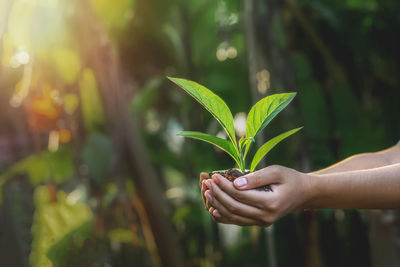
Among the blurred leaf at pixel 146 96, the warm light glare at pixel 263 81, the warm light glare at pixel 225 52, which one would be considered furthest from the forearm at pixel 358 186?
the warm light glare at pixel 225 52

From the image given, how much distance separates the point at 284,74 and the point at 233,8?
1.40ft

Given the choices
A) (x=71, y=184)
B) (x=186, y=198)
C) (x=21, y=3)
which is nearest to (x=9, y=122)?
(x=21, y=3)

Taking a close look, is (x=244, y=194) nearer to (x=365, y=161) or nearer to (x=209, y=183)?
(x=209, y=183)

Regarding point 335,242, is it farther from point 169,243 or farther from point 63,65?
point 63,65

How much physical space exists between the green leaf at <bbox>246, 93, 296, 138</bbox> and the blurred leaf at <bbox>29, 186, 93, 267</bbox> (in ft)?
2.25

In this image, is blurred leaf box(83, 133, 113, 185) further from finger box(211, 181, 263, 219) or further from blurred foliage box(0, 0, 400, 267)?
finger box(211, 181, 263, 219)

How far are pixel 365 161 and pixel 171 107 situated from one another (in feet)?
5.53

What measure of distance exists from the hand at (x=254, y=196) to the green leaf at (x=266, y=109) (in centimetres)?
6

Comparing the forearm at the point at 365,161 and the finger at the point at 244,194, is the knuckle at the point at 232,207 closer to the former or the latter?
the finger at the point at 244,194

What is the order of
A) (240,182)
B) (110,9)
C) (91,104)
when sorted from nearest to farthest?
(240,182)
(110,9)
(91,104)

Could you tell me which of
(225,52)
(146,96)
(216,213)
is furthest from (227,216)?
(225,52)

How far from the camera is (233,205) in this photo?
60 cm

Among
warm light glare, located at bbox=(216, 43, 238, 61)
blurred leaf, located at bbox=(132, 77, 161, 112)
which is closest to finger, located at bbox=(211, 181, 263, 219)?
blurred leaf, located at bbox=(132, 77, 161, 112)

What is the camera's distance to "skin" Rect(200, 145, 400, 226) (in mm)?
597
